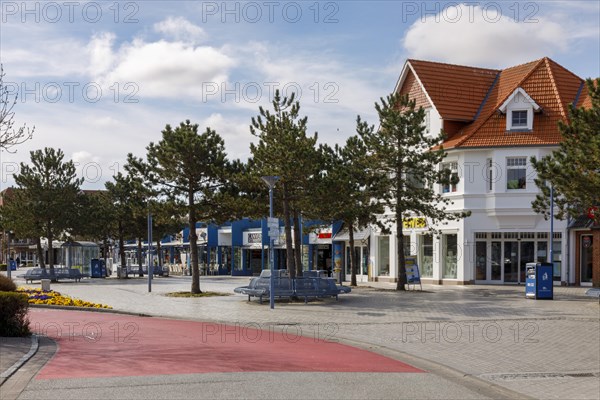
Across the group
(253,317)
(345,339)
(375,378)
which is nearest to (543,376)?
(375,378)

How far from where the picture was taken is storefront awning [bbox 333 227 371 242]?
4291 cm

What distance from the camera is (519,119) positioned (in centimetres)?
3666

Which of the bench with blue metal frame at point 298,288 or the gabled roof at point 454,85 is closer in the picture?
the bench with blue metal frame at point 298,288

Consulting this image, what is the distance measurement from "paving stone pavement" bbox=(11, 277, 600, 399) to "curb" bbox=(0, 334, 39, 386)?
5.98 meters

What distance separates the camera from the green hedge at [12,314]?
15.2 m

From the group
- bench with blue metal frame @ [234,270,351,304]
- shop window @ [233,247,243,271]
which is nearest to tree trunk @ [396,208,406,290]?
bench with blue metal frame @ [234,270,351,304]

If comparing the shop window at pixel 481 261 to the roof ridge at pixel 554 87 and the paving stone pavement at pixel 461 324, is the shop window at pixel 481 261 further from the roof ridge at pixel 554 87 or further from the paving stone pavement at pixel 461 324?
the roof ridge at pixel 554 87

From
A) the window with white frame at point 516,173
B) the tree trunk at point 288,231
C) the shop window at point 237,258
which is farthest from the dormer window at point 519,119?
the shop window at point 237,258

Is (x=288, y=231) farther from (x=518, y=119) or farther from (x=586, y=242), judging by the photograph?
(x=586, y=242)

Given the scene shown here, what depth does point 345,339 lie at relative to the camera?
16234 millimetres

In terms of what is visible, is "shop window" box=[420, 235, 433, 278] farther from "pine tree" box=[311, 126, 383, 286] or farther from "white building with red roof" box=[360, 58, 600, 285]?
"pine tree" box=[311, 126, 383, 286]

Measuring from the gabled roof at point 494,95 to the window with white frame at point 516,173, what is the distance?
2.82 ft

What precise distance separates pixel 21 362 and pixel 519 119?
29.9 m

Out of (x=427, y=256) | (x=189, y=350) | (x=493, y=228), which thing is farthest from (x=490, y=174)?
(x=189, y=350)
